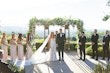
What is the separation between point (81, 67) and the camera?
16.1 metres

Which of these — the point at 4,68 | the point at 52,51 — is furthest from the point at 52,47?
the point at 4,68

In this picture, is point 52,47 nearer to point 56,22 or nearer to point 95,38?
point 95,38

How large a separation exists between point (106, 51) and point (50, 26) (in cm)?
834

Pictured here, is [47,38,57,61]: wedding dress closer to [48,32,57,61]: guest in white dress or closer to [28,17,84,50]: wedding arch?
[48,32,57,61]: guest in white dress

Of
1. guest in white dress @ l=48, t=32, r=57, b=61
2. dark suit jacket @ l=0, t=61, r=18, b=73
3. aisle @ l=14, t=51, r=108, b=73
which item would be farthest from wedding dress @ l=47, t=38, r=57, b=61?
dark suit jacket @ l=0, t=61, r=18, b=73

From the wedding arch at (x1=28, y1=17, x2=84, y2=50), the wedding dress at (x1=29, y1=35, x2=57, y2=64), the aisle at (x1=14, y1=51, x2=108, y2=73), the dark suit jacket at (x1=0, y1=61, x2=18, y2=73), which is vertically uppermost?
the wedding arch at (x1=28, y1=17, x2=84, y2=50)

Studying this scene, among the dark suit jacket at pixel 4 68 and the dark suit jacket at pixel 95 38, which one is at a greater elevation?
the dark suit jacket at pixel 95 38

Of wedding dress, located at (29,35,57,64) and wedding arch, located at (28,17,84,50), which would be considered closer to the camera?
wedding dress, located at (29,35,57,64)

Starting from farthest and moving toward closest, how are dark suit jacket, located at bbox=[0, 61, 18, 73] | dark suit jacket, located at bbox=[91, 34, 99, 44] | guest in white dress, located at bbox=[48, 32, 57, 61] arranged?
guest in white dress, located at bbox=[48, 32, 57, 61]
dark suit jacket, located at bbox=[91, 34, 99, 44]
dark suit jacket, located at bbox=[0, 61, 18, 73]

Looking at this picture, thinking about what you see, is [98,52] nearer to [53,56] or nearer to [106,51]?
[106,51]

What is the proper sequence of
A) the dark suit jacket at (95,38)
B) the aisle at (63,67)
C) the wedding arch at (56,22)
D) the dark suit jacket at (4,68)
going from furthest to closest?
the wedding arch at (56,22) → the dark suit jacket at (95,38) → the aisle at (63,67) → the dark suit jacket at (4,68)

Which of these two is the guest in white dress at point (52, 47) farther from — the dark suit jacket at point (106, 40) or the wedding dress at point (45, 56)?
the dark suit jacket at point (106, 40)

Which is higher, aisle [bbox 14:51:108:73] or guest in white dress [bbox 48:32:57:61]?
guest in white dress [bbox 48:32:57:61]

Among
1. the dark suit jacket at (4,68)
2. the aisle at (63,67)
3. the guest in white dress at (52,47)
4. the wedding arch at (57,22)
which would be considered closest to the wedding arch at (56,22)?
the wedding arch at (57,22)
